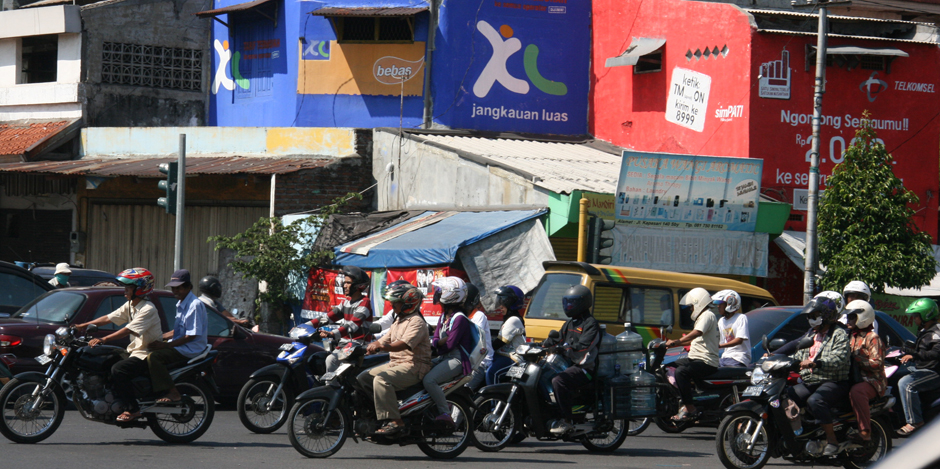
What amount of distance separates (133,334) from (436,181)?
32.4 ft

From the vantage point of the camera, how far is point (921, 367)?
9234mm

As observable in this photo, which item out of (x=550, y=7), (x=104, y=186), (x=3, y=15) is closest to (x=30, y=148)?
(x=104, y=186)

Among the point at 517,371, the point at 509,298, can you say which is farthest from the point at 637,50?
the point at 517,371

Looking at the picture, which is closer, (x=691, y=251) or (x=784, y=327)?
(x=784, y=327)

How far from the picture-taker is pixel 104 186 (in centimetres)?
2164

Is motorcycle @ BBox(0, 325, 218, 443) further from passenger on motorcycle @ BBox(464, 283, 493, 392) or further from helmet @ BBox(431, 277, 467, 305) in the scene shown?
passenger on motorcycle @ BBox(464, 283, 493, 392)

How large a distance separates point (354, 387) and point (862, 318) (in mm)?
3944

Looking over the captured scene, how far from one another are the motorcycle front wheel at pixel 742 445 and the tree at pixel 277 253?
9.74 m

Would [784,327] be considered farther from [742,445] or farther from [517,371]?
[517,371]

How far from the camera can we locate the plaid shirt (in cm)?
786

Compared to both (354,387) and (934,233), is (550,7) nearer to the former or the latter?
(934,233)

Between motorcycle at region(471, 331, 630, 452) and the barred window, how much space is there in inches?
644

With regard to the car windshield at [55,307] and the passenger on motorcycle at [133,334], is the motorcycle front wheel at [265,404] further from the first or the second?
the car windshield at [55,307]

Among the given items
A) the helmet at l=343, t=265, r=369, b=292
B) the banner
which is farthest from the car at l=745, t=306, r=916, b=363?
the banner
